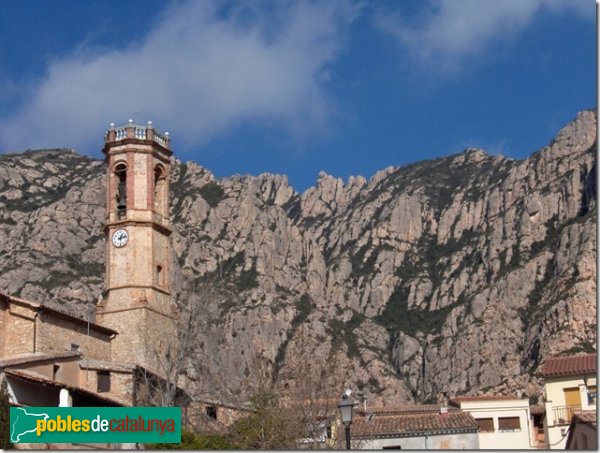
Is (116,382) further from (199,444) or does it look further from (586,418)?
(586,418)

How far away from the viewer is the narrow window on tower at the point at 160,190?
53.1 m

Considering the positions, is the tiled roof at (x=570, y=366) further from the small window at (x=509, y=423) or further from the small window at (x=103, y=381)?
the small window at (x=103, y=381)

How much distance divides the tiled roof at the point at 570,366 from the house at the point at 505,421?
19.1 ft

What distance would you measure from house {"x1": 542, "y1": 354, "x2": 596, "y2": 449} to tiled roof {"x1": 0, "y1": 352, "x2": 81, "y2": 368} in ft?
62.2

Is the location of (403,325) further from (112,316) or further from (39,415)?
(39,415)

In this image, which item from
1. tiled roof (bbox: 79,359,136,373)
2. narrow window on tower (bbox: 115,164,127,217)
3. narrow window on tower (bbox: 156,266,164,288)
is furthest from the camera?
narrow window on tower (bbox: 115,164,127,217)

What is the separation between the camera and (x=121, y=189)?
53219 mm

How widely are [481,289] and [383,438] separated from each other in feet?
309

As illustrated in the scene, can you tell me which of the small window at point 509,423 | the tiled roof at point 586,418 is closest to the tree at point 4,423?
the tiled roof at point 586,418

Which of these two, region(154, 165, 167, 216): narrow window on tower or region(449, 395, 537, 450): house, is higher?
region(154, 165, 167, 216): narrow window on tower

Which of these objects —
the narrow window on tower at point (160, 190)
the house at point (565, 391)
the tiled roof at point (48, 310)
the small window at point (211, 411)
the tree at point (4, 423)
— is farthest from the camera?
the narrow window on tower at point (160, 190)

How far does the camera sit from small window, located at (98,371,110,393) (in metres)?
43.0

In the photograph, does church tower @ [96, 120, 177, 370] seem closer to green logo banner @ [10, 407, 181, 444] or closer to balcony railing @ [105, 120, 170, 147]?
balcony railing @ [105, 120, 170, 147]

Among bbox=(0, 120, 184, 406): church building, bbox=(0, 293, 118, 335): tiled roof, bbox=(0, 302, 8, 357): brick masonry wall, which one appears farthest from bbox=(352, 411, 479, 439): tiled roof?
bbox=(0, 302, 8, 357): brick masonry wall
